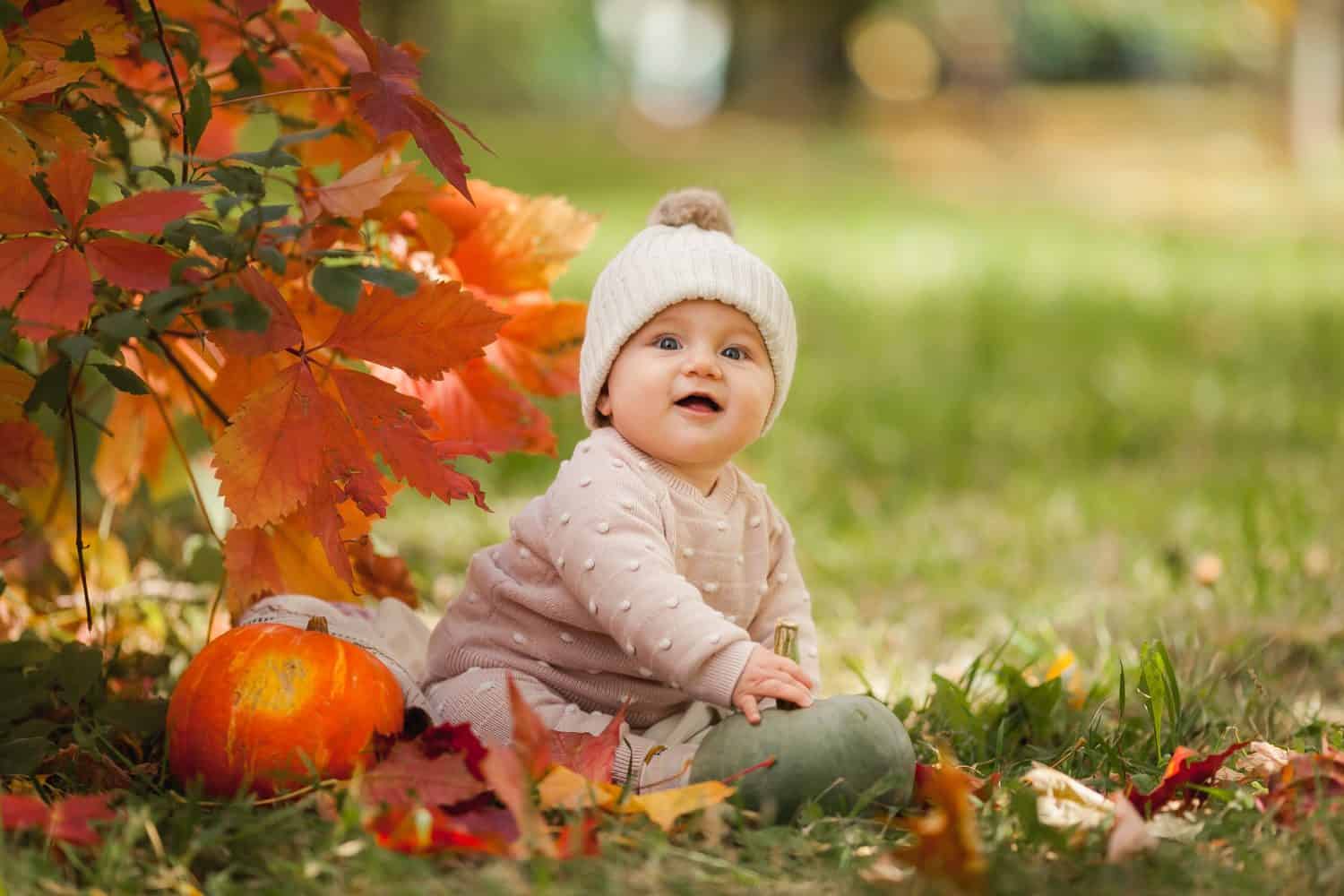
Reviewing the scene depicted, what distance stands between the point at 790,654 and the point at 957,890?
0.49 metres

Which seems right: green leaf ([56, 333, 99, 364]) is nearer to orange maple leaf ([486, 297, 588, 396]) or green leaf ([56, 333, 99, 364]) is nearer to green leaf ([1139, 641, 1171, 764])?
orange maple leaf ([486, 297, 588, 396])

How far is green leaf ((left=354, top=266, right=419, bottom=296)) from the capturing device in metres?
1.44

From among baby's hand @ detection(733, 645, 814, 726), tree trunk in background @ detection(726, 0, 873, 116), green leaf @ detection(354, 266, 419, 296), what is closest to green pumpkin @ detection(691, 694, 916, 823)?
baby's hand @ detection(733, 645, 814, 726)

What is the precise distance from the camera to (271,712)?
1.72m

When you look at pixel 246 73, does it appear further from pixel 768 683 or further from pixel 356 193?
pixel 768 683

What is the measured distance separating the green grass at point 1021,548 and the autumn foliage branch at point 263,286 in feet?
1.30

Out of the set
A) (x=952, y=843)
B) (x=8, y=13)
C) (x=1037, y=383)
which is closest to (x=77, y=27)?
(x=8, y=13)

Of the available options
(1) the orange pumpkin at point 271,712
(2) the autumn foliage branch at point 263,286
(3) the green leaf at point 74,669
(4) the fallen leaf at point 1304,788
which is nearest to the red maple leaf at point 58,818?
(1) the orange pumpkin at point 271,712

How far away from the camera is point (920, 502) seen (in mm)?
3924

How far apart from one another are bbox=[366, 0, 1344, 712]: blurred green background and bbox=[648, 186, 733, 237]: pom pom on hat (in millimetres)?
729

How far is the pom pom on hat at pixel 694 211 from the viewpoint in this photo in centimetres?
201

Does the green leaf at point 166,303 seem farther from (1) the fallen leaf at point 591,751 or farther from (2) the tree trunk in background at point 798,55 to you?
(2) the tree trunk in background at point 798,55

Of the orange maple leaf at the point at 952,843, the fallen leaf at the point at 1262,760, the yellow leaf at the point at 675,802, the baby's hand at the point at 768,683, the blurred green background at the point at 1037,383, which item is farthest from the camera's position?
the blurred green background at the point at 1037,383

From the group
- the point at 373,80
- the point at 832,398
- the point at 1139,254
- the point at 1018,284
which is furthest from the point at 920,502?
the point at 1139,254
